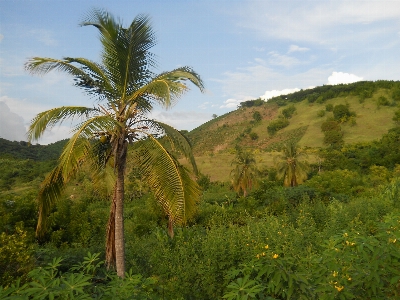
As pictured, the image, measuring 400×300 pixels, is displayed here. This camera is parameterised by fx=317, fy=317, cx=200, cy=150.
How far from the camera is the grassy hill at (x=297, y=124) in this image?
61469mm

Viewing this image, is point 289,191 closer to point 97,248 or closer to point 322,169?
point 97,248

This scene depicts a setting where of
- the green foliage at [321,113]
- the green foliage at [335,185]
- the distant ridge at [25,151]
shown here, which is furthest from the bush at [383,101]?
the distant ridge at [25,151]

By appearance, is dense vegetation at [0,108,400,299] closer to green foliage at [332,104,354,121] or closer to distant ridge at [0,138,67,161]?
distant ridge at [0,138,67,161]

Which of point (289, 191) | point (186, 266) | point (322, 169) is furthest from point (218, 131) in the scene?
point (186, 266)

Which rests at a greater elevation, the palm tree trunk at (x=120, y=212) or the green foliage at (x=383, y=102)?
the green foliage at (x=383, y=102)

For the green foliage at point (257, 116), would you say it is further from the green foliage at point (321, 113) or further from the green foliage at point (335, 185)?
the green foliage at point (335, 185)

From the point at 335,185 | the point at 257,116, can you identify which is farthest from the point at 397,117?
the point at 335,185

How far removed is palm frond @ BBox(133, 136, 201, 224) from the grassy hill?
134 ft

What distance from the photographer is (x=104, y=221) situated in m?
14.6

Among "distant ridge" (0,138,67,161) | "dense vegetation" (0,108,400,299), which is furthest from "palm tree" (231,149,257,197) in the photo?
"distant ridge" (0,138,67,161)

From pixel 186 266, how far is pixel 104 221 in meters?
7.51

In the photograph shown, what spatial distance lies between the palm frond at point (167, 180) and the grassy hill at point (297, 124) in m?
40.9

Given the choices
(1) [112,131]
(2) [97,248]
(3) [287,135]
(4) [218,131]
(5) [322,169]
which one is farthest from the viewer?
(4) [218,131]

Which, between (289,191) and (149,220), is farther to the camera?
(289,191)
